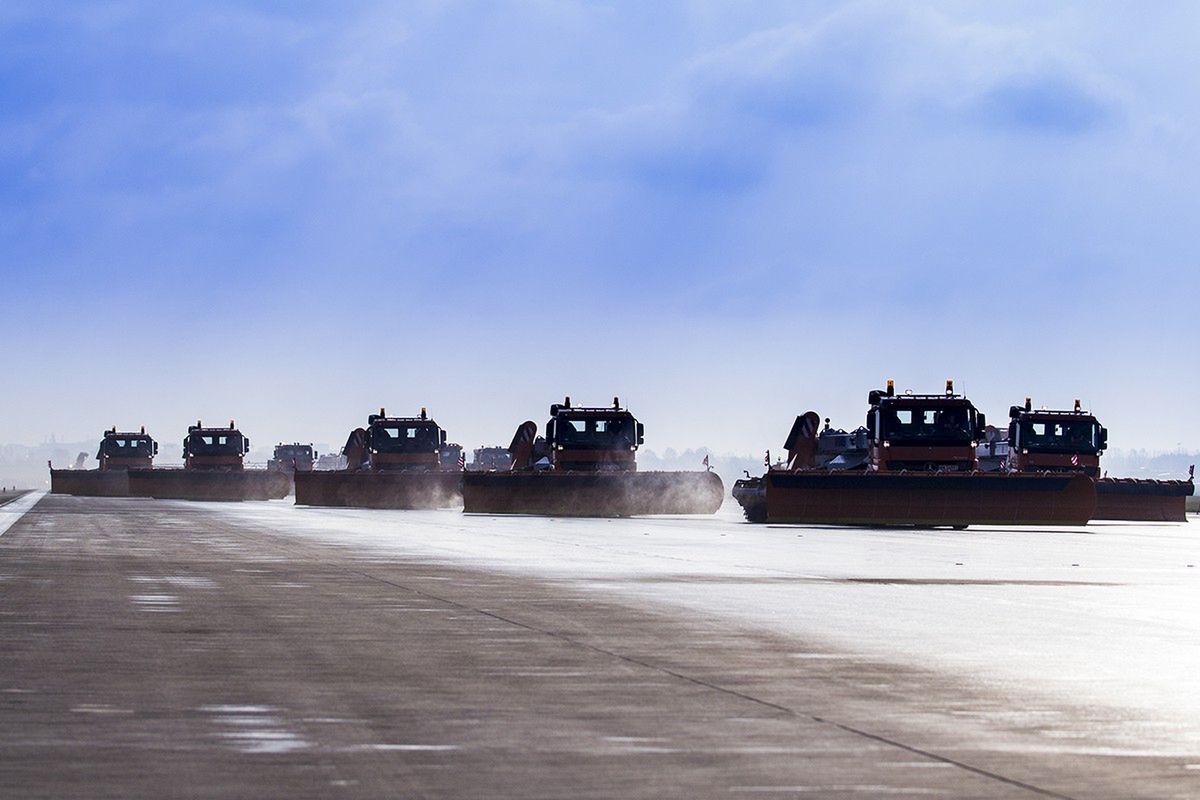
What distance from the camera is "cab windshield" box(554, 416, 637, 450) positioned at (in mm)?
51812

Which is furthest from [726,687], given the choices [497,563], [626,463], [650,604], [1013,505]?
[626,463]

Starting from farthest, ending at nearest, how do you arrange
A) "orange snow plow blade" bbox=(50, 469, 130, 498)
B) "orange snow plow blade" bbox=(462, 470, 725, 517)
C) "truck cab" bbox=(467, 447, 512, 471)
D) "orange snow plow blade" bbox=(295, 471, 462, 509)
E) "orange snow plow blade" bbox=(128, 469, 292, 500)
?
1. "truck cab" bbox=(467, 447, 512, 471)
2. "orange snow plow blade" bbox=(50, 469, 130, 498)
3. "orange snow plow blade" bbox=(128, 469, 292, 500)
4. "orange snow plow blade" bbox=(295, 471, 462, 509)
5. "orange snow plow blade" bbox=(462, 470, 725, 517)

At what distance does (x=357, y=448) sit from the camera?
71.5m

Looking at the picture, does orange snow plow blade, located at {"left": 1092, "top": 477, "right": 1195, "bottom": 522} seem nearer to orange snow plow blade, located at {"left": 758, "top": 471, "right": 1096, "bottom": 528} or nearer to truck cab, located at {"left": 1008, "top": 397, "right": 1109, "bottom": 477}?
truck cab, located at {"left": 1008, "top": 397, "right": 1109, "bottom": 477}

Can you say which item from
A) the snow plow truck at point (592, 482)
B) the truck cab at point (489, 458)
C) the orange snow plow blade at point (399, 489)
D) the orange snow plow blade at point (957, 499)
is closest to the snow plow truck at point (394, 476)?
the orange snow plow blade at point (399, 489)

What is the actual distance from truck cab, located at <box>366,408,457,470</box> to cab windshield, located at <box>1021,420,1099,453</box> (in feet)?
71.5

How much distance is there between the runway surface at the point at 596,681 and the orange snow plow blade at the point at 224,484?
5582 centimetres

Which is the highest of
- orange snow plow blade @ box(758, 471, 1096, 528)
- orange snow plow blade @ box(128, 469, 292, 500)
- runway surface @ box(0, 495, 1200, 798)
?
orange snow plow blade @ box(128, 469, 292, 500)

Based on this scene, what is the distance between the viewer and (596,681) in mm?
10688

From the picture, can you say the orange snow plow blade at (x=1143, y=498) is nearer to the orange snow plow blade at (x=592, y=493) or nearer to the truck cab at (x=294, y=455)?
the orange snow plow blade at (x=592, y=493)

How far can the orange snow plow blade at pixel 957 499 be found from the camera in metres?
39.0

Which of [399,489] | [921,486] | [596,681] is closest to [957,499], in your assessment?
[921,486]

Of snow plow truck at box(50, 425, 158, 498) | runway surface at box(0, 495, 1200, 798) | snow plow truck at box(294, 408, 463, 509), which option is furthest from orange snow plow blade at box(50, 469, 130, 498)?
runway surface at box(0, 495, 1200, 798)

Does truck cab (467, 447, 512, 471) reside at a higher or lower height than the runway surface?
higher
